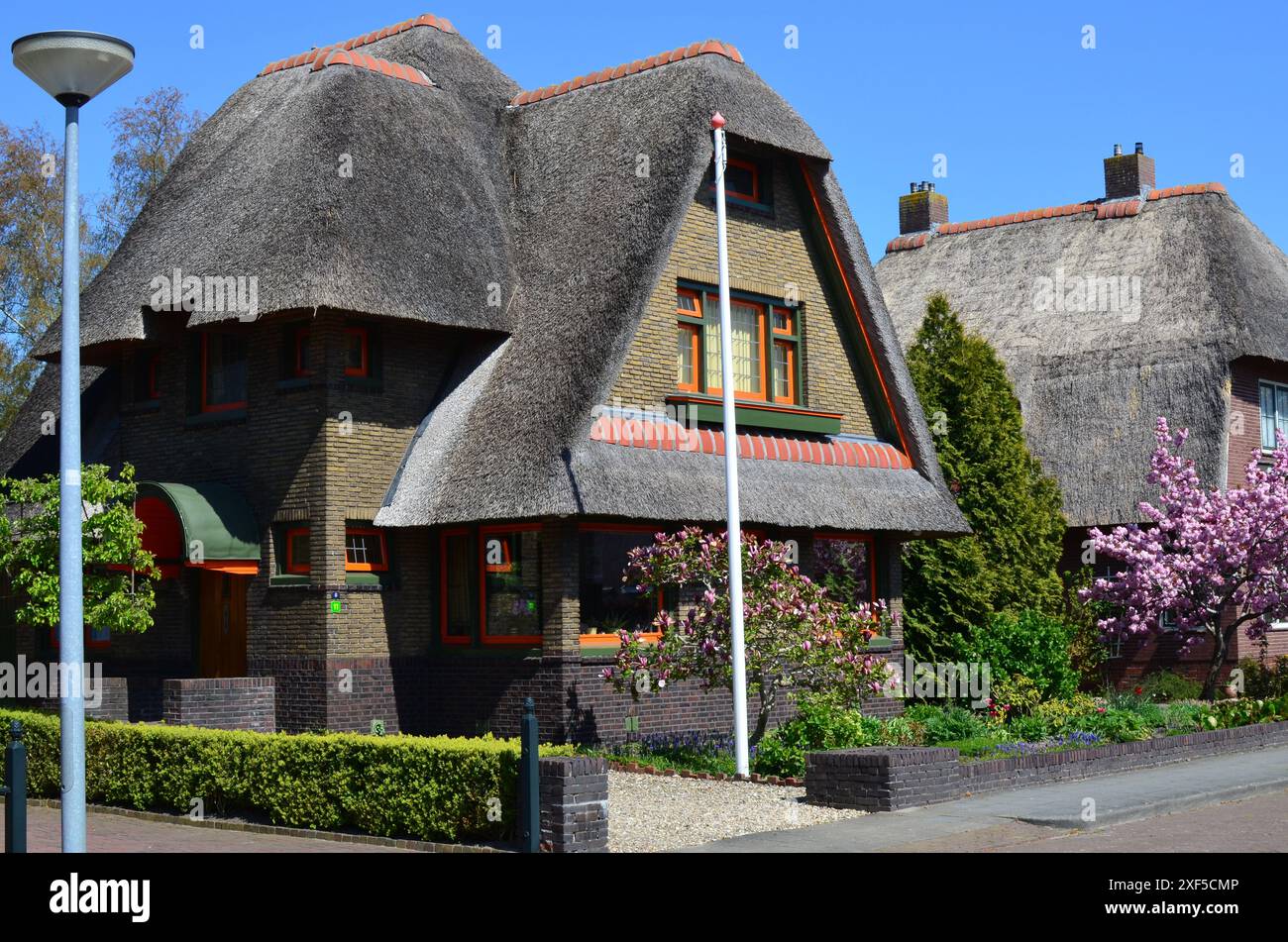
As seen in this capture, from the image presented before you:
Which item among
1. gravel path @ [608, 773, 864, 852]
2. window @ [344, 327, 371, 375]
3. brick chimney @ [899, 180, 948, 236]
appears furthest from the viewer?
brick chimney @ [899, 180, 948, 236]

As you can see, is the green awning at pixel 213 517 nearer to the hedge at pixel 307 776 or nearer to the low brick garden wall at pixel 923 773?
the hedge at pixel 307 776

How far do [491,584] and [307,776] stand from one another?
6.41 metres

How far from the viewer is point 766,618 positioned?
62.4 feet

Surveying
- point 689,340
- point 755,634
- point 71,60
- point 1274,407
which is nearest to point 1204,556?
point 1274,407

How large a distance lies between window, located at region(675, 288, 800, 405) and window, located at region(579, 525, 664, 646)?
8.32 feet

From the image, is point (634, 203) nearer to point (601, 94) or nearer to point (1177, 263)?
point (601, 94)

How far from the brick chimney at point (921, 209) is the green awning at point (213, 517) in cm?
2421

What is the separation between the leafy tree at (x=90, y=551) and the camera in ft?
62.0

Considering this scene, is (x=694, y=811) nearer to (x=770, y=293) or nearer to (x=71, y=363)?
(x=71, y=363)

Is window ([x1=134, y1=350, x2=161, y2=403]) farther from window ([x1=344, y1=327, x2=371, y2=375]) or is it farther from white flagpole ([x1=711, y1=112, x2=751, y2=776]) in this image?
white flagpole ([x1=711, y1=112, x2=751, y2=776])

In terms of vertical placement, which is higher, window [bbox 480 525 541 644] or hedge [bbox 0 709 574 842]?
window [bbox 480 525 541 644]

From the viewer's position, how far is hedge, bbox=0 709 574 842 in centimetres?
1365

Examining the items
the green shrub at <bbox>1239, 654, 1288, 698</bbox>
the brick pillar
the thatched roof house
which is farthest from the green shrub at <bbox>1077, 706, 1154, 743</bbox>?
the brick pillar

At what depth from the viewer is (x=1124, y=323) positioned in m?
33.2
